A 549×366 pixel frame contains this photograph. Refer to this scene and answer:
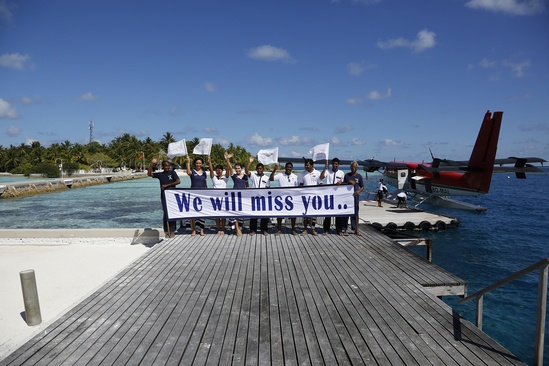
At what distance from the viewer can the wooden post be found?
503 cm

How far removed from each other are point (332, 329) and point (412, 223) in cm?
1692

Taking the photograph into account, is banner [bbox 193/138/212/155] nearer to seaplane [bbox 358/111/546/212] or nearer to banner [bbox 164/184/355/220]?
banner [bbox 164/184/355/220]

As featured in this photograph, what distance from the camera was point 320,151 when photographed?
998 cm

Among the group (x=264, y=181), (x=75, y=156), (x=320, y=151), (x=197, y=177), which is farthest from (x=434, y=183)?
(x=75, y=156)

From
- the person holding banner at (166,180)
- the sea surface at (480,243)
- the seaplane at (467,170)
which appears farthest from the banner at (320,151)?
the seaplane at (467,170)

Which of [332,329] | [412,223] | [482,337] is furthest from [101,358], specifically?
[412,223]

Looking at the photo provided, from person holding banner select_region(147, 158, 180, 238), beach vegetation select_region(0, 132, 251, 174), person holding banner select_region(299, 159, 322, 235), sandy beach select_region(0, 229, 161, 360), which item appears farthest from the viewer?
beach vegetation select_region(0, 132, 251, 174)

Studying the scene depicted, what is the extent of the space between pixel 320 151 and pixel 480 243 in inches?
576

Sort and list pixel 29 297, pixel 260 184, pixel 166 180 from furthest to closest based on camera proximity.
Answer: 1. pixel 260 184
2. pixel 166 180
3. pixel 29 297

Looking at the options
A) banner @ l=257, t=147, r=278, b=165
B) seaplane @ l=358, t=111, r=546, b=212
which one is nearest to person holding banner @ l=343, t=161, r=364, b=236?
banner @ l=257, t=147, r=278, b=165

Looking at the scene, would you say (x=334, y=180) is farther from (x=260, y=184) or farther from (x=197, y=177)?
(x=197, y=177)

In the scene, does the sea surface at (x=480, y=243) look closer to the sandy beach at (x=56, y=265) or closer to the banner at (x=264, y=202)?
the banner at (x=264, y=202)

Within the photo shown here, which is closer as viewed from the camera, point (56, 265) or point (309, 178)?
point (56, 265)

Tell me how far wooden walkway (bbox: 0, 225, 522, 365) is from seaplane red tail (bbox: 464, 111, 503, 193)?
18.7m
